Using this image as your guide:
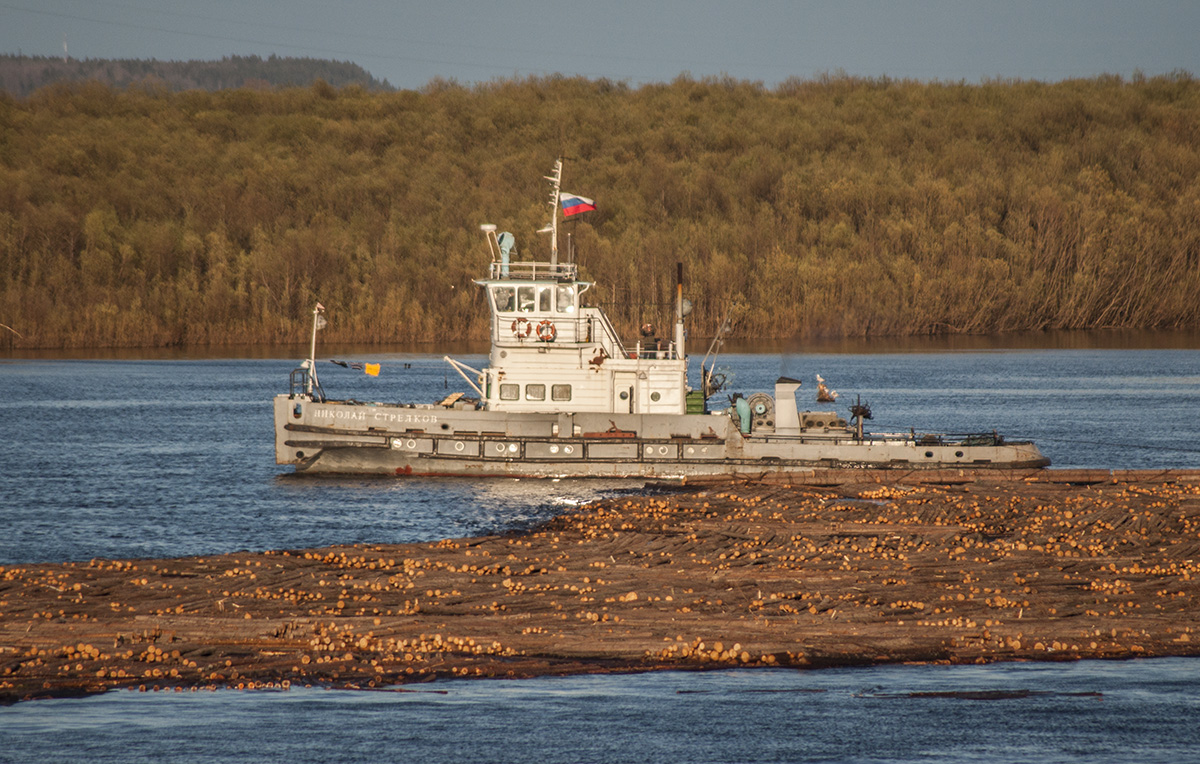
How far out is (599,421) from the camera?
35500 mm

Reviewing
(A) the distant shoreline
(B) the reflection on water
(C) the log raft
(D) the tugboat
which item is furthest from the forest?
(B) the reflection on water

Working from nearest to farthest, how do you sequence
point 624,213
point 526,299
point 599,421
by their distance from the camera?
point 526,299 < point 599,421 < point 624,213

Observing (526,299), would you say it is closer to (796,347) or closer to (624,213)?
(796,347)

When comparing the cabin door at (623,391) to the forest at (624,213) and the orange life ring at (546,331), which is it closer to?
the orange life ring at (546,331)

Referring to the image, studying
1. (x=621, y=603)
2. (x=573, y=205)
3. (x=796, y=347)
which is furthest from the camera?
(x=796, y=347)

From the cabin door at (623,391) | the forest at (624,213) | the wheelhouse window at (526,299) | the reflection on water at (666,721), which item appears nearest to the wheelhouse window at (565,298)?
the wheelhouse window at (526,299)

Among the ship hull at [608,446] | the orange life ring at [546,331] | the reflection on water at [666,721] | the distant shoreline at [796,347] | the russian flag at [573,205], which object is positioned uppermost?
the russian flag at [573,205]

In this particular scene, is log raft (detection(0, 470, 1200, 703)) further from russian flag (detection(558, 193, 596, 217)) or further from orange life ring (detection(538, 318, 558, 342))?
russian flag (detection(558, 193, 596, 217))

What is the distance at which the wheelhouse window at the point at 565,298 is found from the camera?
35.4 m

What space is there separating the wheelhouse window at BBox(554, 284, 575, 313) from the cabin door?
2422mm

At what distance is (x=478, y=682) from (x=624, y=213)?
107 metres

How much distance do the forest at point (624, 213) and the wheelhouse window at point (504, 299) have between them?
5837 centimetres

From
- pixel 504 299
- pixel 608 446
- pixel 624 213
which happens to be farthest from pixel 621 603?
pixel 624 213

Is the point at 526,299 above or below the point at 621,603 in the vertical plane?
above
